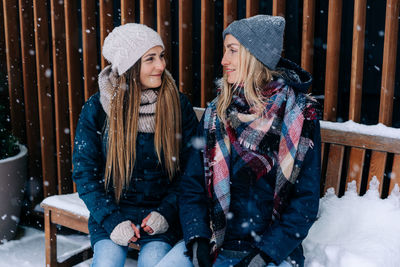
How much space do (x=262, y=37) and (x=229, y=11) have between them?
3.15 feet

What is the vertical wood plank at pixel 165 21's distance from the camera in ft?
10.7

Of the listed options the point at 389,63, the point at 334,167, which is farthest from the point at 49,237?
the point at 389,63

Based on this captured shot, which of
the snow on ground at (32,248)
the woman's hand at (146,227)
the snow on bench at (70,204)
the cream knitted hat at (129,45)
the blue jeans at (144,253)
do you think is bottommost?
the snow on ground at (32,248)

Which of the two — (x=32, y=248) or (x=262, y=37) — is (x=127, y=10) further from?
(x=32, y=248)

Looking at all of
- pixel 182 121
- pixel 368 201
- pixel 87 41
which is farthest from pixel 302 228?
pixel 87 41

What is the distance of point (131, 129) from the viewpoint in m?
2.45

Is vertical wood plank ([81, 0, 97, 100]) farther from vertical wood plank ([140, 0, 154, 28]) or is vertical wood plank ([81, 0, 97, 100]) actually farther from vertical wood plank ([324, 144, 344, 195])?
vertical wood plank ([324, 144, 344, 195])

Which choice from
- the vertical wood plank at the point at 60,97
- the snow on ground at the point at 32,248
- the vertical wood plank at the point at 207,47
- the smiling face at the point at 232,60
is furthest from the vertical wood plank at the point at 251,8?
the snow on ground at the point at 32,248

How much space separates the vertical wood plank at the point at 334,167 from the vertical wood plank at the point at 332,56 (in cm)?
22

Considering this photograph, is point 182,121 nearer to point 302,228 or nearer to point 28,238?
point 302,228

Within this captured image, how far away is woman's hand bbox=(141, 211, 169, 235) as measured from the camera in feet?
7.57

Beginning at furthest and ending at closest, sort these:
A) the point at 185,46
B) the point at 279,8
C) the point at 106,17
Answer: the point at 106,17
the point at 185,46
the point at 279,8

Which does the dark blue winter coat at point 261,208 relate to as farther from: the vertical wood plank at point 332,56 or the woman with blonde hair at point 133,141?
the vertical wood plank at point 332,56

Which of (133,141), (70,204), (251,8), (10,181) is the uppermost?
(251,8)
